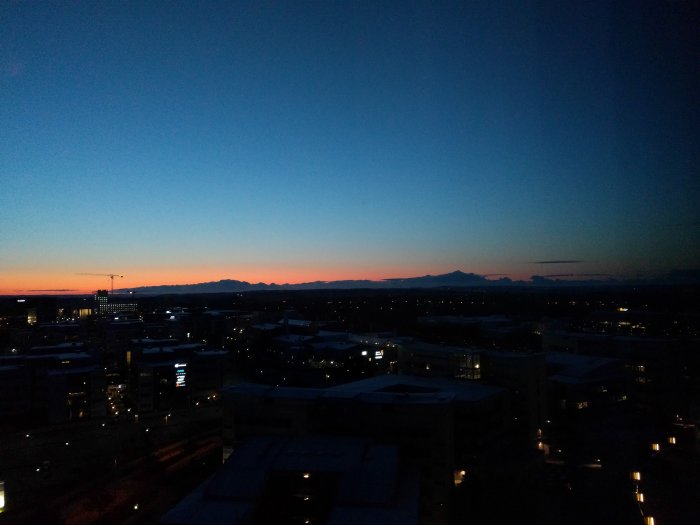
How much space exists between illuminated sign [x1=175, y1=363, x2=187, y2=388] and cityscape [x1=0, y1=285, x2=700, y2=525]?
11 cm

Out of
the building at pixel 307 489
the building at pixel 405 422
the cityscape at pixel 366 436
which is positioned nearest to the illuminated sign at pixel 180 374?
the cityscape at pixel 366 436

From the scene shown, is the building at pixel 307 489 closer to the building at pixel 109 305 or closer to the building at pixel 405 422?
the building at pixel 405 422

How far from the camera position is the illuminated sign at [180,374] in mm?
17109

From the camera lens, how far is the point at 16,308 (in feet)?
121

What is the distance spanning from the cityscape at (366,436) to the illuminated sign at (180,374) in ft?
0.35

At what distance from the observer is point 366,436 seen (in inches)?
346

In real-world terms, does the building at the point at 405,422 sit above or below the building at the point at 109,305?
below

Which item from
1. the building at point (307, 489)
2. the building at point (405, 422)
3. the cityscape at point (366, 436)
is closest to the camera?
the building at point (307, 489)

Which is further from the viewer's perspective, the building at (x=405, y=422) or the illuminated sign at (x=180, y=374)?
the illuminated sign at (x=180, y=374)

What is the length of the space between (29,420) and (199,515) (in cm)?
1179

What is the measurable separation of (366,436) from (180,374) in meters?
10.6

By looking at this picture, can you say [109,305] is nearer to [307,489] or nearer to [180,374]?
[180,374]

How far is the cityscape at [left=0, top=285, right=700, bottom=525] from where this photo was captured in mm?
7074

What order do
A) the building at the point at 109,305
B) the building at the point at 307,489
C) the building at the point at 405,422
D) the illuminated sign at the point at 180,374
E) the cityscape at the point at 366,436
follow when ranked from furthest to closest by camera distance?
the building at the point at 109,305
the illuminated sign at the point at 180,374
the building at the point at 405,422
the cityscape at the point at 366,436
the building at the point at 307,489
